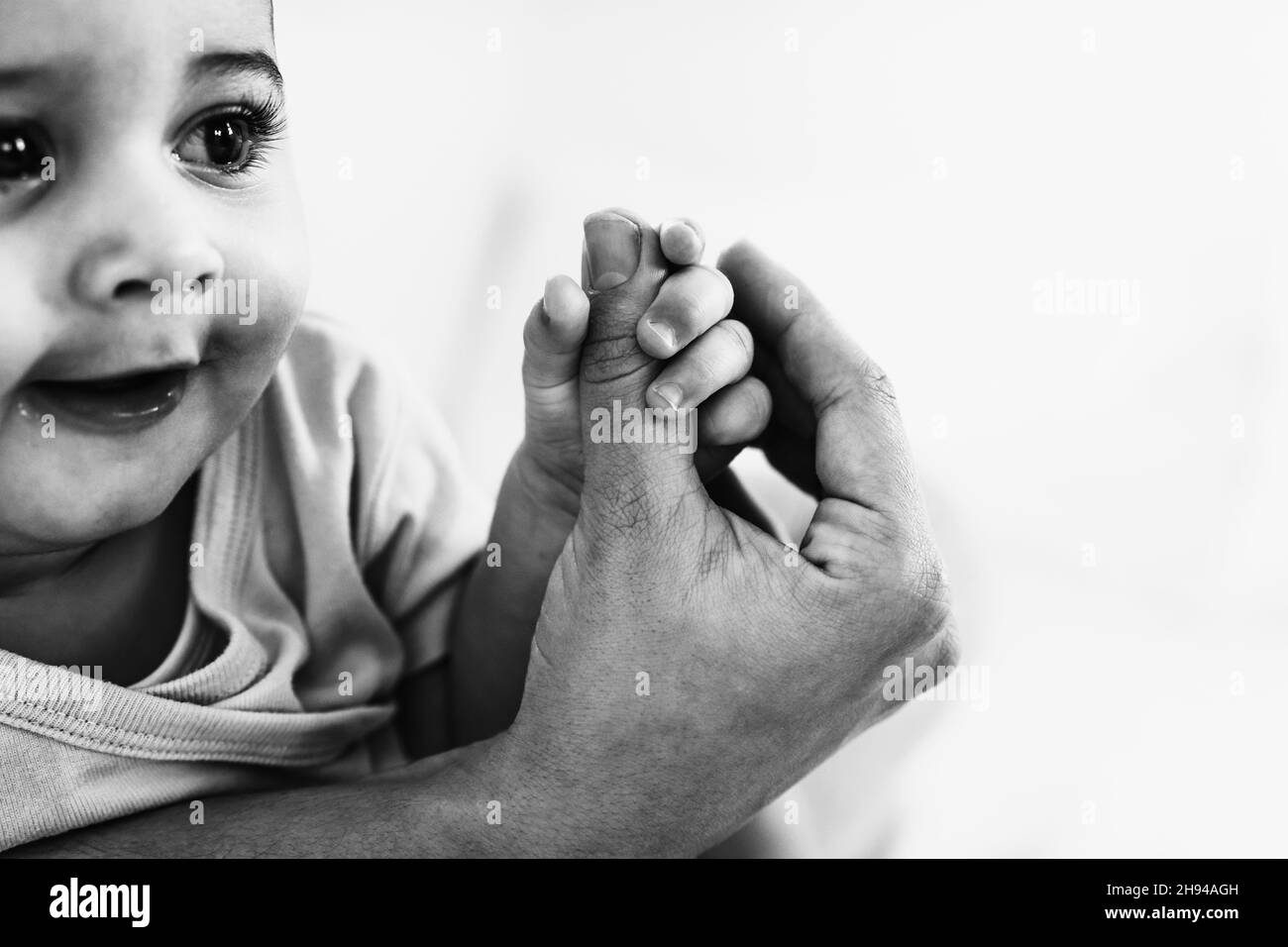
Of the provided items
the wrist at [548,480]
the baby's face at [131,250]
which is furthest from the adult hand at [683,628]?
the baby's face at [131,250]

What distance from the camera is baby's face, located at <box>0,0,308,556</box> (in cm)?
64

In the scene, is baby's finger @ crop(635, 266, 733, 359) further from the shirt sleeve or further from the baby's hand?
the shirt sleeve

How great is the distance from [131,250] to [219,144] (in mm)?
122

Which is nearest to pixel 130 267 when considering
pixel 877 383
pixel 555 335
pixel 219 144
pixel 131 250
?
pixel 131 250

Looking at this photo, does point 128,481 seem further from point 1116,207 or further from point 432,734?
point 1116,207

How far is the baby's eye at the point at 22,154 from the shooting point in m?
0.64

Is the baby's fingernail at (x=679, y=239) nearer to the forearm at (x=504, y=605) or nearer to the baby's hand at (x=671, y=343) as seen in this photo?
the baby's hand at (x=671, y=343)

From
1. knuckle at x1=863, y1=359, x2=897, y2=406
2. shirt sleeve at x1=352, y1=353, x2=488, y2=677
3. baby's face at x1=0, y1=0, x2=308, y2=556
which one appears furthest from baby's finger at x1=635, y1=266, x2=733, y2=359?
shirt sleeve at x1=352, y1=353, x2=488, y2=677

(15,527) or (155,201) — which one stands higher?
(155,201)

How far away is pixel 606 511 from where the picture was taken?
2.42 ft

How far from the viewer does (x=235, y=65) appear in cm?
72

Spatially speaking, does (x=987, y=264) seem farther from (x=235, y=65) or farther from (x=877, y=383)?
(x=235, y=65)

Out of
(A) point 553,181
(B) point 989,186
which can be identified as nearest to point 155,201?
(A) point 553,181
